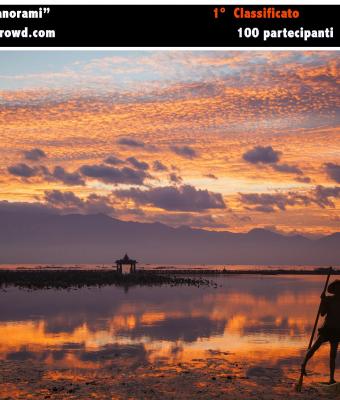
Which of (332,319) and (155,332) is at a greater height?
(332,319)

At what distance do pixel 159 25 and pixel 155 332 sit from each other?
12971mm

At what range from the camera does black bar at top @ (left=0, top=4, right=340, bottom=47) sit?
15.9m

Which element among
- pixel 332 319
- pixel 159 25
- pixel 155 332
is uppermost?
pixel 159 25

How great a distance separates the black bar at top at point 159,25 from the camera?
15.9 m

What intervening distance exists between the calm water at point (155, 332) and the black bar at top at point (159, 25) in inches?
392

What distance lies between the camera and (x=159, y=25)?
16.1 metres

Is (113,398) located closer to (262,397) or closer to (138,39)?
(262,397)

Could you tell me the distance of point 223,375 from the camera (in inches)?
568

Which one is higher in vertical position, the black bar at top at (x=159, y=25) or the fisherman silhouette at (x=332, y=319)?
the black bar at top at (x=159, y=25)

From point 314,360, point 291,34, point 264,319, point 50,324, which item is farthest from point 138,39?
point 264,319

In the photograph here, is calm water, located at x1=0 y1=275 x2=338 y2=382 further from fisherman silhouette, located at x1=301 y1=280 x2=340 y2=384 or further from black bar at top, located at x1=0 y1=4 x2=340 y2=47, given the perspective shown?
black bar at top, located at x1=0 y1=4 x2=340 y2=47

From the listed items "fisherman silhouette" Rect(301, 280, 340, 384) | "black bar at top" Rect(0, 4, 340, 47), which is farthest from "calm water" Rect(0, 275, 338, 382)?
"black bar at top" Rect(0, 4, 340, 47)

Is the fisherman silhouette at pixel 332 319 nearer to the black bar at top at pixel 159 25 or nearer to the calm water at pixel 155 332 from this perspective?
the calm water at pixel 155 332

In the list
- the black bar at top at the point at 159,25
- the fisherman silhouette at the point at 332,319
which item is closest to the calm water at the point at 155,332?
the fisherman silhouette at the point at 332,319
